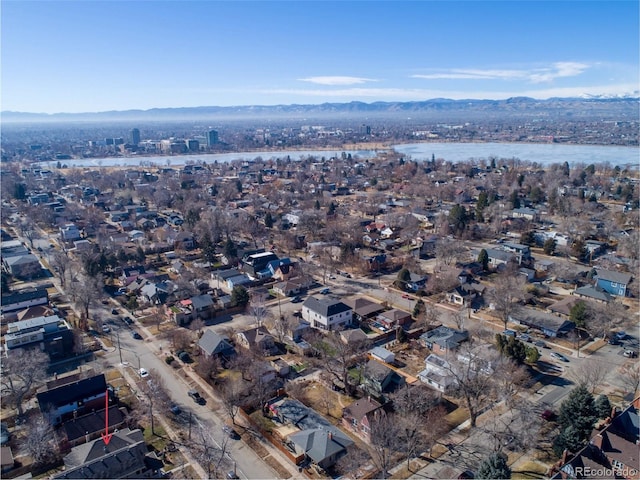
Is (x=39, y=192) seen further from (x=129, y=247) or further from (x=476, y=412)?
(x=476, y=412)

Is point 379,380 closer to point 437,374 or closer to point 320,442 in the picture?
point 437,374

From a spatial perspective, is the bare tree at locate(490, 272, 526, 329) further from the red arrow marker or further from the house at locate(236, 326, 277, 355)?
the red arrow marker

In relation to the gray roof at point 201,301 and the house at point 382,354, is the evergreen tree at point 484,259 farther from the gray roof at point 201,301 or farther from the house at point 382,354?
the gray roof at point 201,301

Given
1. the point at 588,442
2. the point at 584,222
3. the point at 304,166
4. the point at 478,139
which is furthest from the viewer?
the point at 478,139

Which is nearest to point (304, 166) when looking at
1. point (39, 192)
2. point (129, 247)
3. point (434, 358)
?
point (39, 192)

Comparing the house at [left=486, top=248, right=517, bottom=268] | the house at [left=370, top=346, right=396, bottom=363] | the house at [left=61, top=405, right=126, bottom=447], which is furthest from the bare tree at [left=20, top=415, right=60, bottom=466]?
the house at [left=486, top=248, right=517, bottom=268]

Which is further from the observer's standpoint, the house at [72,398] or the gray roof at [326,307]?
the gray roof at [326,307]

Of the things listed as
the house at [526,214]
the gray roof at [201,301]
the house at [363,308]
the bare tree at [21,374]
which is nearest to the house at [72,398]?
the bare tree at [21,374]
